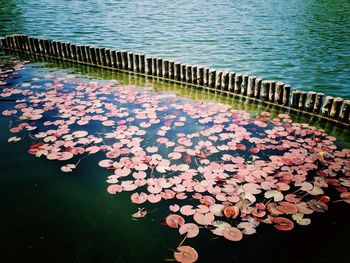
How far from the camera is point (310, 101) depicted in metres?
7.91

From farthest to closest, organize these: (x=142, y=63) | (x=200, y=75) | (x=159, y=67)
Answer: (x=142, y=63) → (x=159, y=67) → (x=200, y=75)

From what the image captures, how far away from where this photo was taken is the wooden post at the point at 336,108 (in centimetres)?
733

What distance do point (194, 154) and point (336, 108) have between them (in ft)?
15.0

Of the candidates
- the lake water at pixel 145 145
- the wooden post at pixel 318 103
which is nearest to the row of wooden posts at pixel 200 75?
the wooden post at pixel 318 103

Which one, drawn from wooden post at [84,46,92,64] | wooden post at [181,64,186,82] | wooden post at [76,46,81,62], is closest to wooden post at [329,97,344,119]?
wooden post at [181,64,186,82]

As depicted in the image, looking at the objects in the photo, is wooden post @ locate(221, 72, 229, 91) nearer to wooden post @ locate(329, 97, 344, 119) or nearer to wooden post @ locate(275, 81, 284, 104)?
wooden post @ locate(275, 81, 284, 104)

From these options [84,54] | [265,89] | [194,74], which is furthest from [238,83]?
[84,54]

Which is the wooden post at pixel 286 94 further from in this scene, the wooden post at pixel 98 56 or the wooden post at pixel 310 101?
the wooden post at pixel 98 56

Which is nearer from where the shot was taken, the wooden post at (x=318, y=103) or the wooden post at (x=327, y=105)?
the wooden post at (x=327, y=105)

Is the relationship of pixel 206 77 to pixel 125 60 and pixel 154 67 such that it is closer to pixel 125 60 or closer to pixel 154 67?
pixel 154 67

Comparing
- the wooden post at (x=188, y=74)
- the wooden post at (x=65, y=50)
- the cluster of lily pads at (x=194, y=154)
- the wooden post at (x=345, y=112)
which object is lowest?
the cluster of lily pads at (x=194, y=154)

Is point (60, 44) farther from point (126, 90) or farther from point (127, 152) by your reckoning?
point (127, 152)

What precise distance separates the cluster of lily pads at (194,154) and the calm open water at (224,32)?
17.8 feet

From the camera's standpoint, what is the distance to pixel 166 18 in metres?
24.9
